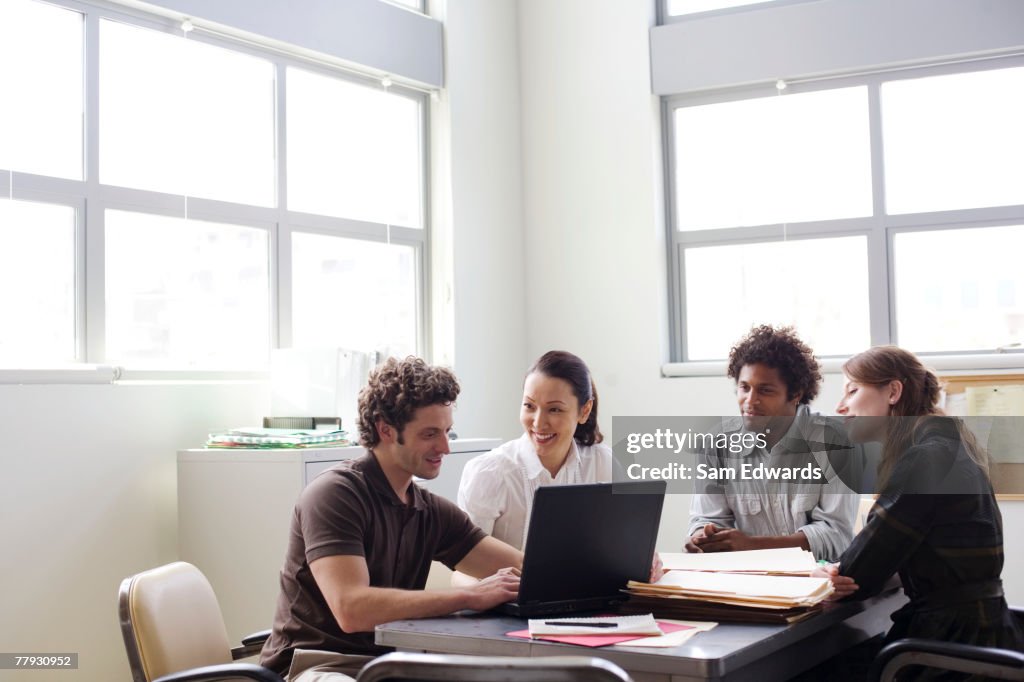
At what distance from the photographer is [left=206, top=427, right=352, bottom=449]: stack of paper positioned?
3.62m

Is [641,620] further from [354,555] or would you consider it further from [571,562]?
[354,555]

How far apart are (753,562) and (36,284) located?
8.43 feet

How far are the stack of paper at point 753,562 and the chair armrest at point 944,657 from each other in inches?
8.8

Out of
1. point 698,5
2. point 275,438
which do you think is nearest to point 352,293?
point 275,438

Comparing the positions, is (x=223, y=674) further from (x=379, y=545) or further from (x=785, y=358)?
(x=785, y=358)

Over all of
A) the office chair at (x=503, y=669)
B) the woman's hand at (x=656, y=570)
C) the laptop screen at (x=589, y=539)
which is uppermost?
the laptop screen at (x=589, y=539)

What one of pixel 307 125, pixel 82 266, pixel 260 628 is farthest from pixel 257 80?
pixel 260 628

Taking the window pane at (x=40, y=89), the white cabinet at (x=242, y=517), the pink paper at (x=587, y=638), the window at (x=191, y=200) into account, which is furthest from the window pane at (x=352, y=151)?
the pink paper at (x=587, y=638)

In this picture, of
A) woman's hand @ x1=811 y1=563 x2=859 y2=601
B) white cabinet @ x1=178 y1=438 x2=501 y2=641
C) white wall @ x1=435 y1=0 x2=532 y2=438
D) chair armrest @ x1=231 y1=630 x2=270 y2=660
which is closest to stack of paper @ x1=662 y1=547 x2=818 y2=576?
woman's hand @ x1=811 y1=563 x2=859 y2=601

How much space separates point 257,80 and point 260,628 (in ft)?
7.29

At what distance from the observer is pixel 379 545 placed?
7.42 ft

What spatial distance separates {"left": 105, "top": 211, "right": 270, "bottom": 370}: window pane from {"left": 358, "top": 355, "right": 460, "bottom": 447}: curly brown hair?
172 cm

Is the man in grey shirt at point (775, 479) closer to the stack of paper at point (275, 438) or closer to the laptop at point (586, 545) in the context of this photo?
the laptop at point (586, 545)

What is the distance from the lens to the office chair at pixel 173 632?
2.05 m
